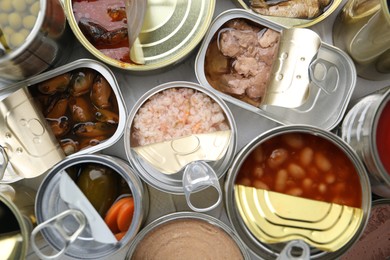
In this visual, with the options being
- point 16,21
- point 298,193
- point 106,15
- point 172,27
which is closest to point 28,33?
point 16,21

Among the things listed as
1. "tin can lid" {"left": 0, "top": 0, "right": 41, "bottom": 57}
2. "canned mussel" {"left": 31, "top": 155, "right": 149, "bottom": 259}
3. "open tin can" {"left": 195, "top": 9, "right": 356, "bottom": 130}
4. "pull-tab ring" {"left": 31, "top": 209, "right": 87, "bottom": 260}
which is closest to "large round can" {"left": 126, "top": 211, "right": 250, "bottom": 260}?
"canned mussel" {"left": 31, "top": 155, "right": 149, "bottom": 259}

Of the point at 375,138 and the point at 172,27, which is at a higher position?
the point at 172,27

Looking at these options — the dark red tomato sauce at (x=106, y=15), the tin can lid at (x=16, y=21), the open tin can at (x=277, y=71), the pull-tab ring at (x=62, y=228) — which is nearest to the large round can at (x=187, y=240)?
the pull-tab ring at (x=62, y=228)

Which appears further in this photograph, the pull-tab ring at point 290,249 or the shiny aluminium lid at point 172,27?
the shiny aluminium lid at point 172,27

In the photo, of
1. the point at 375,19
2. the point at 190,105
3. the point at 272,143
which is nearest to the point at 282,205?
the point at 272,143

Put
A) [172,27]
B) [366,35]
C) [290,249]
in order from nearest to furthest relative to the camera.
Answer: [290,249], [366,35], [172,27]

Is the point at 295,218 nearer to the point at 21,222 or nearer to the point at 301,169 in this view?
the point at 301,169

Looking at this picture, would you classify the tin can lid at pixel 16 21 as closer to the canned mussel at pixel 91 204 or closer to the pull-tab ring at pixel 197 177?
the canned mussel at pixel 91 204

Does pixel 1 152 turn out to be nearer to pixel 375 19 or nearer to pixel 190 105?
pixel 190 105
